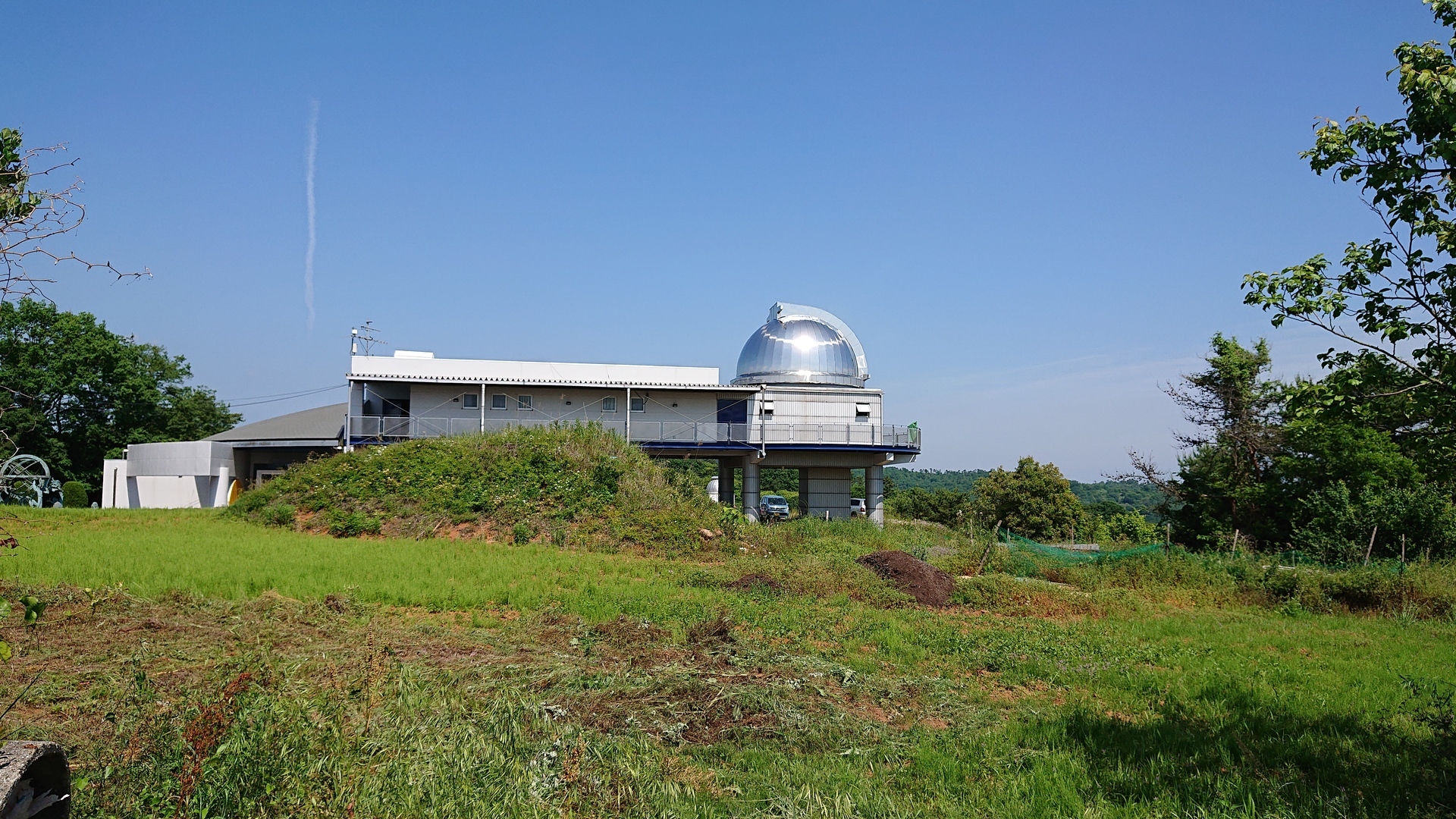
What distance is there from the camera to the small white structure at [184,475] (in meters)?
36.2

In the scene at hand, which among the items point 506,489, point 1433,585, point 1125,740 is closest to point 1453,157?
point 1125,740

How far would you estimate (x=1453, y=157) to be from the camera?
4660mm

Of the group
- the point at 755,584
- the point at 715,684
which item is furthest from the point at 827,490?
the point at 715,684

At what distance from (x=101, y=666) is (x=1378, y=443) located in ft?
93.8

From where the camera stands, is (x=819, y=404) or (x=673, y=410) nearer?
(x=673, y=410)

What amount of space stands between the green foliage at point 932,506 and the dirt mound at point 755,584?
138 feet

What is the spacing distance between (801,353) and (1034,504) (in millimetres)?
14526

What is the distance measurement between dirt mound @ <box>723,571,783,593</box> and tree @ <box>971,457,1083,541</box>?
28716 mm

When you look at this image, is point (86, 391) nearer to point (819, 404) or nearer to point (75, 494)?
point (75, 494)

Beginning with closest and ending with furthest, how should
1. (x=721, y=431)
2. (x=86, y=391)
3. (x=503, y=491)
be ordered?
(x=503, y=491)
(x=721, y=431)
(x=86, y=391)

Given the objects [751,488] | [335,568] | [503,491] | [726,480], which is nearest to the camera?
[335,568]

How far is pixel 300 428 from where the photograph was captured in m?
37.6

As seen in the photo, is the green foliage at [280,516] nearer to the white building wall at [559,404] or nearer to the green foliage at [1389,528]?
the white building wall at [559,404]

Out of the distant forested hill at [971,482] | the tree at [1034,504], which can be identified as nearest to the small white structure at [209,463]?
the tree at [1034,504]
